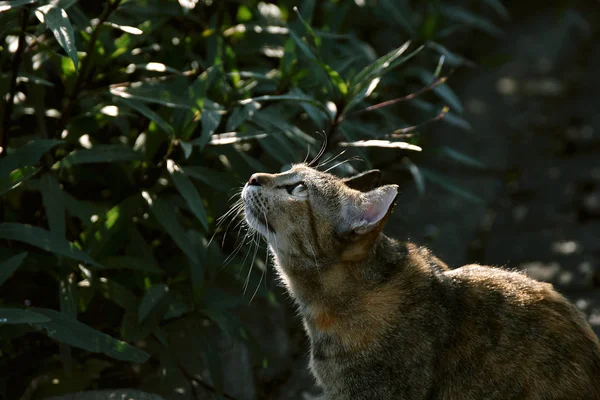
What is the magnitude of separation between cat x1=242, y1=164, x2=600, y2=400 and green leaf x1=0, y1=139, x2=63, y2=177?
1.00 meters

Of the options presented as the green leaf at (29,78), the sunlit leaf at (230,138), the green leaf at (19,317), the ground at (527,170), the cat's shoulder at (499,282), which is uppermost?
the green leaf at (29,78)

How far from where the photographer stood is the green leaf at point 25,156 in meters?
4.10

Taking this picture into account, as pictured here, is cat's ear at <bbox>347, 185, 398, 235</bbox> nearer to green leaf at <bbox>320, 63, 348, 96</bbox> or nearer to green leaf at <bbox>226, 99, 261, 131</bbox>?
green leaf at <bbox>320, 63, 348, 96</bbox>

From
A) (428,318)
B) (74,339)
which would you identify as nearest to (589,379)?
(428,318)

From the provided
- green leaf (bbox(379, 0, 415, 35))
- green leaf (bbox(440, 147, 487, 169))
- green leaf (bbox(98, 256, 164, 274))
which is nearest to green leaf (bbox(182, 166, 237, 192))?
green leaf (bbox(98, 256, 164, 274))

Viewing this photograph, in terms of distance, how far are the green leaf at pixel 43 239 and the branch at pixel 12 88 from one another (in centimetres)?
49

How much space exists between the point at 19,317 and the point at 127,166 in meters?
1.39

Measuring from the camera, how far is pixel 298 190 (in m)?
4.22

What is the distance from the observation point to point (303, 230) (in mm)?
4168

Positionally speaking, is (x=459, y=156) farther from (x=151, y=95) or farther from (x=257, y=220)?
(x=151, y=95)

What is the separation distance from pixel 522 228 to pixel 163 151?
364 cm

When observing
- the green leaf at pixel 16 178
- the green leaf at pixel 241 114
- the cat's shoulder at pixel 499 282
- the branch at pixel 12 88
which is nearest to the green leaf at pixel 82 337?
the green leaf at pixel 16 178

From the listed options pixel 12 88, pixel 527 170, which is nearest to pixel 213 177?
pixel 12 88

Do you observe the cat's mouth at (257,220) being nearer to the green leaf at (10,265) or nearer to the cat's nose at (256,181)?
the cat's nose at (256,181)
